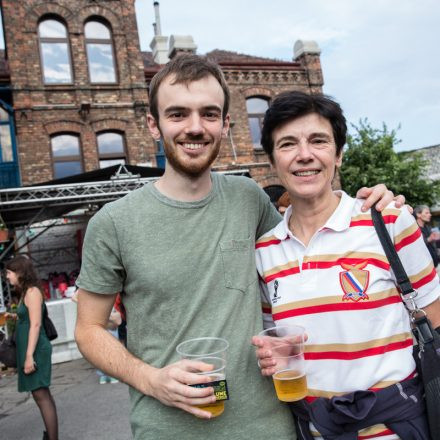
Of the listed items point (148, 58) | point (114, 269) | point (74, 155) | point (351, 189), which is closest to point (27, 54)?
point (74, 155)

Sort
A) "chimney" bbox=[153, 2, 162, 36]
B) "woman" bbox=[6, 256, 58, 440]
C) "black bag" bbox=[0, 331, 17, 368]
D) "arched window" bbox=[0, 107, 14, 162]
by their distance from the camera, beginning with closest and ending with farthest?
"woman" bbox=[6, 256, 58, 440]
"black bag" bbox=[0, 331, 17, 368]
"arched window" bbox=[0, 107, 14, 162]
"chimney" bbox=[153, 2, 162, 36]

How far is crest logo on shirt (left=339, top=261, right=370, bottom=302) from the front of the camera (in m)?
1.65

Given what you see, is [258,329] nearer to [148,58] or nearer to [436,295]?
[436,295]

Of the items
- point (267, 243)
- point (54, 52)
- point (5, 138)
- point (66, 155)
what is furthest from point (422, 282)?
point (54, 52)

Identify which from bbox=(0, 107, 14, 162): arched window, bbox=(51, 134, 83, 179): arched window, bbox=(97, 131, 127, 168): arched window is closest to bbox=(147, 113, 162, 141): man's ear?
bbox=(51, 134, 83, 179): arched window

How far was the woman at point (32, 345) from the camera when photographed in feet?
14.3

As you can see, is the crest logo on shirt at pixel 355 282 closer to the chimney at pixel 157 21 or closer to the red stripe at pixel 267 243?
the red stripe at pixel 267 243

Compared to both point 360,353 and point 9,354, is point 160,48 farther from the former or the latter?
point 360,353

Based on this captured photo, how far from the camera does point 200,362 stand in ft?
4.65

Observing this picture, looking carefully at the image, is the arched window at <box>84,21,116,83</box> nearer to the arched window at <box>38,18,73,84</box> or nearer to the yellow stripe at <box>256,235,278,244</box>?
the arched window at <box>38,18,73,84</box>

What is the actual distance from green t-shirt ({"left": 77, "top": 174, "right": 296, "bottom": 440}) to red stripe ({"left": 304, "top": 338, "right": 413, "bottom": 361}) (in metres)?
0.24

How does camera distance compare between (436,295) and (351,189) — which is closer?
(436,295)

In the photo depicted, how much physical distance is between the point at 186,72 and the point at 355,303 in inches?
45.9

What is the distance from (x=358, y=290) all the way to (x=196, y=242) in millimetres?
664
